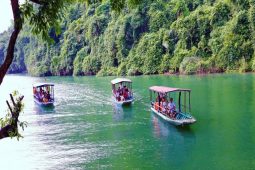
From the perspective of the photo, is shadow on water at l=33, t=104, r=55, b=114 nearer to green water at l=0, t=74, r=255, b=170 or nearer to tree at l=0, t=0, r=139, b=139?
green water at l=0, t=74, r=255, b=170

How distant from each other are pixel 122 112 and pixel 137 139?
9379 mm

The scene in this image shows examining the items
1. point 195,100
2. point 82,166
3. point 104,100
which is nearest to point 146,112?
point 195,100

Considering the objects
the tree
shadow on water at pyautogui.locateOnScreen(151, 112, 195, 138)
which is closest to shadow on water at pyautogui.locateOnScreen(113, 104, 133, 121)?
shadow on water at pyautogui.locateOnScreen(151, 112, 195, 138)

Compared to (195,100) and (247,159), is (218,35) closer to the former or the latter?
(195,100)

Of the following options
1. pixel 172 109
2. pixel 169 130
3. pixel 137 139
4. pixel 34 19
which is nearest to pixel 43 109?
pixel 172 109

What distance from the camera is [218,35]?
2301 inches

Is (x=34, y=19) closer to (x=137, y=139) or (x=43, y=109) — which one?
(x=137, y=139)

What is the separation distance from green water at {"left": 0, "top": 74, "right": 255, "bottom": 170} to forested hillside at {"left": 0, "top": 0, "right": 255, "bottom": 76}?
16.2 meters

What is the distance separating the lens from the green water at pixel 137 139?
14.9m

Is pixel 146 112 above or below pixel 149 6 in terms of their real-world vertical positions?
below

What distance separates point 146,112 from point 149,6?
1986 inches

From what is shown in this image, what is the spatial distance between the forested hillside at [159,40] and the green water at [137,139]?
16.2m

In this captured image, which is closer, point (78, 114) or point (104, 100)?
point (78, 114)

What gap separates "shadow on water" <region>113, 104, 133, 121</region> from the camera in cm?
2559
